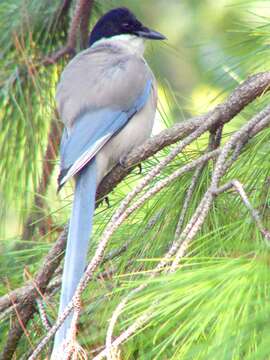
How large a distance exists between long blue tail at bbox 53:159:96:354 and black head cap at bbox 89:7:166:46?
589mm

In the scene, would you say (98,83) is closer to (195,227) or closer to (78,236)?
(78,236)

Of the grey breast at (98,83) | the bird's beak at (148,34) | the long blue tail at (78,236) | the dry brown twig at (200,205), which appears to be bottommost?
the long blue tail at (78,236)

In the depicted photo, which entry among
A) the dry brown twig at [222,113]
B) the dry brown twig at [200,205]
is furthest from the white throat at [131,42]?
the dry brown twig at [200,205]

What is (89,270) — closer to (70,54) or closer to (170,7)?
(70,54)

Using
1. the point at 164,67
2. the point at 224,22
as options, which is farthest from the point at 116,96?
the point at 224,22

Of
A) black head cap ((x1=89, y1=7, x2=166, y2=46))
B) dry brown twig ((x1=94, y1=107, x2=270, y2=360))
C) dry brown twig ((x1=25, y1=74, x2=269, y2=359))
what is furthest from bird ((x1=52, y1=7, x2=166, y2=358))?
dry brown twig ((x1=94, y1=107, x2=270, y2=360))

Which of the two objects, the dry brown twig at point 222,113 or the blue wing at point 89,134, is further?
the blue wing at point 89,134

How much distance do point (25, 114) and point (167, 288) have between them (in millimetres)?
1451

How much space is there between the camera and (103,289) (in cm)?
175

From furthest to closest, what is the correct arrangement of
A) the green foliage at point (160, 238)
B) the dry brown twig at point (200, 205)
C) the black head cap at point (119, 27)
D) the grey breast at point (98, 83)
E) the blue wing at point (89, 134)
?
the black head cap at point (119, 27), the grey breast at point (98, 83), the blue wing at point (89, 134), the dry brown twig at point (200, 205), the green foliage at point (160, 238)

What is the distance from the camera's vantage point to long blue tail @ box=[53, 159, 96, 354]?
1.63 meters

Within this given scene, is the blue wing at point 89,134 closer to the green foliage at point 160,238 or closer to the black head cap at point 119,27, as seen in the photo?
the green foliage at point 160,238

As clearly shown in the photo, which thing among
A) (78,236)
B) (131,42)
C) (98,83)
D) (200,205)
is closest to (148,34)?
(131,42)

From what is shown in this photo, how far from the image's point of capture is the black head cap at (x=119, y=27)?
9.18 feet
